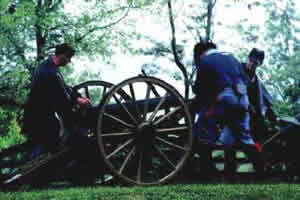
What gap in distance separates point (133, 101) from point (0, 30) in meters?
8.41

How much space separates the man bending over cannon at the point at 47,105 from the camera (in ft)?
18.5

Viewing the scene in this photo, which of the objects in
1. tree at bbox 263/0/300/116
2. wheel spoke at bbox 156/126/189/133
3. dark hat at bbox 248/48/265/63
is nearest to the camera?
wheel spoke at bbox 156/126/189/133

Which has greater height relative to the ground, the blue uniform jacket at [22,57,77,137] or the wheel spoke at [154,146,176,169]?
the blue uniform jacket at [22,57,77,137]

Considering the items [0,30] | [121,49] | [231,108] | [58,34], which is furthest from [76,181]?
[121,49]

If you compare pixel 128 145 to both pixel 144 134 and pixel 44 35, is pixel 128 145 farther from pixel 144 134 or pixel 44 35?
pixel 44 35

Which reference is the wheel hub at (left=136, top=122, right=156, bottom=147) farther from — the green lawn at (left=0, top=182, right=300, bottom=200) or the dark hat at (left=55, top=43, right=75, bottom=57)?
the dark hat at (left=55, top=43, right=75, bottom=57)

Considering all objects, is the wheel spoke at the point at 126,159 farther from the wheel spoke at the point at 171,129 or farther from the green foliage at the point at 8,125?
the green foliage at the point at 8,125

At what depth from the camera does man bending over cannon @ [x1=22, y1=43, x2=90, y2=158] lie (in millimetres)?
5637

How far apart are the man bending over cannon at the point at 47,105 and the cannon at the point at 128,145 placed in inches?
7.0

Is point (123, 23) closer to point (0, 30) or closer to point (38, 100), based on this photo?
point (0, 30)

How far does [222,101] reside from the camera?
551 centimetres

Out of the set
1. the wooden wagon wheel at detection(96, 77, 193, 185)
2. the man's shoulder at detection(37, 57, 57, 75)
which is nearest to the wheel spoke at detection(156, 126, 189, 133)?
the wooden wagon wheel at detection(96, 77, 193, 185)

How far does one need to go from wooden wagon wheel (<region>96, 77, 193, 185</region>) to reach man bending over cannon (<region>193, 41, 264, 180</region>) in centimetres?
22

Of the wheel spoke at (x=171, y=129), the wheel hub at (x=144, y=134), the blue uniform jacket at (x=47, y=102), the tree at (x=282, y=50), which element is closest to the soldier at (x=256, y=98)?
the wheel spoke at (x=171, y=129)
